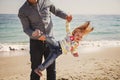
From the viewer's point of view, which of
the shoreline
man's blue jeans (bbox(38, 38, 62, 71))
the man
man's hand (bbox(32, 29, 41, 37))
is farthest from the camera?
the shoreline

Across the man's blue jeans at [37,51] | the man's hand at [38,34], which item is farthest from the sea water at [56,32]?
the man's hand at [38,34]

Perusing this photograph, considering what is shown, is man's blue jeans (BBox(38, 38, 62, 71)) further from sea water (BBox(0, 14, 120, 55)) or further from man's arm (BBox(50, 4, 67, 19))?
sea water (BBox(0, 14, 120, 55))

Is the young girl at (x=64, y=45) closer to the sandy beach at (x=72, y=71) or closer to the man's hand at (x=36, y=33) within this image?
the man's hand at (x=36, y=33)

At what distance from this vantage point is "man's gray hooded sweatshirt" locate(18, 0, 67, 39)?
3037 mm

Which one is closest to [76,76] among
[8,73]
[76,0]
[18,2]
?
[8,73]

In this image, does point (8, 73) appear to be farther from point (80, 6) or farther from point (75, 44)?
point (80, 6)

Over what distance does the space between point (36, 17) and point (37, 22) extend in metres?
0.07

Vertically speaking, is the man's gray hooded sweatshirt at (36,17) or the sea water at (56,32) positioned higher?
the man's gray hooded sweatshirt at (36,17)

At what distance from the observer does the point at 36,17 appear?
3070 millimetres

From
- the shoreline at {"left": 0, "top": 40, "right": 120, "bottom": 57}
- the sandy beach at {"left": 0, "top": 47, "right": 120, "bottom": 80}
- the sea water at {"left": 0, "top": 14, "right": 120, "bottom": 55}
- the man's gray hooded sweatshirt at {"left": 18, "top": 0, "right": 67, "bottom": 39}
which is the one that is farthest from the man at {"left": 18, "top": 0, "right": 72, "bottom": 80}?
the sea water at {"left": 0, "top": 14, "right": 120, "bottom": 55}

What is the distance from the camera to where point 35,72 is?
3.23 meters

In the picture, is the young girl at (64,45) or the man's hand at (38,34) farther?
the young girl at (64,45)

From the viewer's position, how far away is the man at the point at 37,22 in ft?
9.95

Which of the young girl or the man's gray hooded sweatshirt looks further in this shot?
the young girl
